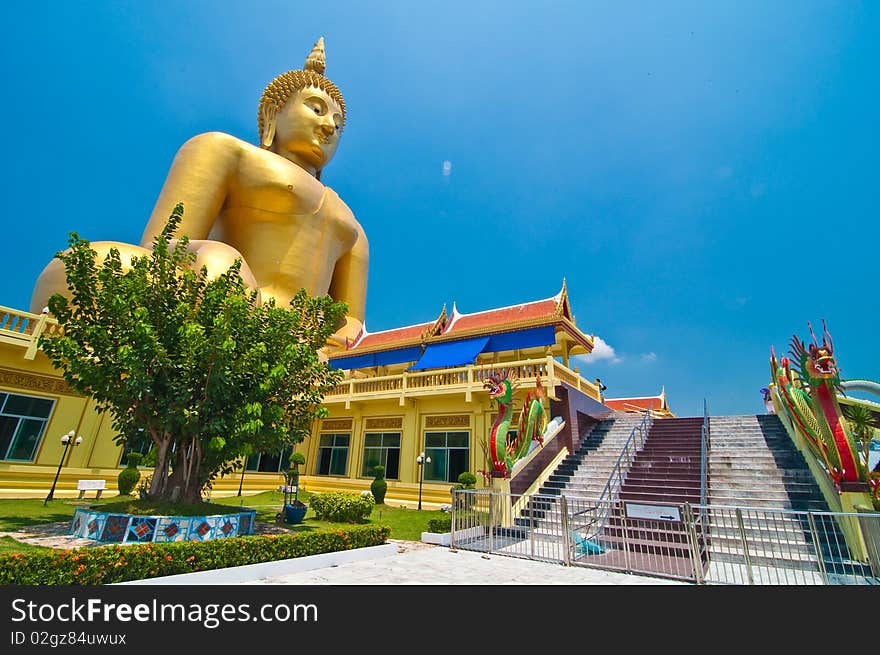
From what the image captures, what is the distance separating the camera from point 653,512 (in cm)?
782

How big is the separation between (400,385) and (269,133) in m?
15.3

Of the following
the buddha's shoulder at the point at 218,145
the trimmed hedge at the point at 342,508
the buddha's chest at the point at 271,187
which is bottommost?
the trimmed hedge at the point at 342,508

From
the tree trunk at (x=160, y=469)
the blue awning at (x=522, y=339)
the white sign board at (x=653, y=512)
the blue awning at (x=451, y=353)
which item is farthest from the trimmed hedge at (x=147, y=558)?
the blue awning at (x=522, y=339)

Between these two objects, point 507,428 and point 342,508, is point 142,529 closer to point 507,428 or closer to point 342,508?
point 342,508

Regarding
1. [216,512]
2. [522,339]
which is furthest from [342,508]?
[522,339]

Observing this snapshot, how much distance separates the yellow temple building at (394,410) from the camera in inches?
529

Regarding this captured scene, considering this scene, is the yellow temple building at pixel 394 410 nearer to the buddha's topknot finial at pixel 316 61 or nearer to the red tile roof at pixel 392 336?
the red tile roof at pixel 392 336

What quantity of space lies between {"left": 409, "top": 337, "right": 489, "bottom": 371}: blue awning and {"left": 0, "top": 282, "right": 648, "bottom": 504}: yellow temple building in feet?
0.21

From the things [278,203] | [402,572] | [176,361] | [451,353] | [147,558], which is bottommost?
[402,572]

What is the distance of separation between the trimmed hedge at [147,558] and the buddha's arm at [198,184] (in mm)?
15571

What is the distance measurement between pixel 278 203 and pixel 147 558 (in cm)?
1794

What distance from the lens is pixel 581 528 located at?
9453mm
